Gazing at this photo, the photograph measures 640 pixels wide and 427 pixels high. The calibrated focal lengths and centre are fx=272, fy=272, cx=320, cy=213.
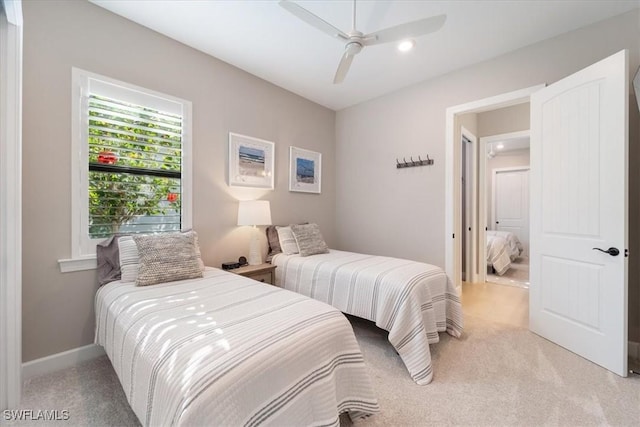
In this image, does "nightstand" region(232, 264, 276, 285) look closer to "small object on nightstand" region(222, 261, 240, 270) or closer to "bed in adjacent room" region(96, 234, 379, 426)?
"small object on nightstand" region(222, 261, 240, 270)

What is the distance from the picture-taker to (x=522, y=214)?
6.42 meters

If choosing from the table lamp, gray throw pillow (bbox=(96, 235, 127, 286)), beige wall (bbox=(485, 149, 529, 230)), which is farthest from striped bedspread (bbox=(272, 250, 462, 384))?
beige wall (bbox=(485, 149, 529, 230))

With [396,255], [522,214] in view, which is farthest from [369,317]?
[522,214]

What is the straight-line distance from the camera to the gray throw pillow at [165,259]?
6.66 feet

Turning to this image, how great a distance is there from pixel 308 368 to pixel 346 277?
1.34 m

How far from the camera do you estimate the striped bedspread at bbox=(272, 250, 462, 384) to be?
2.02m

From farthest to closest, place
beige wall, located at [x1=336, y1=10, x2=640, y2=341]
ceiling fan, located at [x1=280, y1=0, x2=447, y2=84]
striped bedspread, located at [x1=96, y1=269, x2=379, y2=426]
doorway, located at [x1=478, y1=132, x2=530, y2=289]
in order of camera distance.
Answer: doorway, located at [x1=478, y1=132, x2=530, y2=289] → beige wall, located at [x1=336, y1=10, x2=640, y2=341] → ceiling fan, located at [x1=280, y1=0, x2=447, y2=84] → striped bedspread, located at [x1=96, y1=269, x2=379, y2=426]

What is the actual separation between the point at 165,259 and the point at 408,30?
239 cm

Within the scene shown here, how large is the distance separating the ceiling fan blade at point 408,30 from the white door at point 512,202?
236 inches

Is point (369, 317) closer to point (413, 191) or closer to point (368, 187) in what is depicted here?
point (413, 191)

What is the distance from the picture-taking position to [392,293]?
2174 mm

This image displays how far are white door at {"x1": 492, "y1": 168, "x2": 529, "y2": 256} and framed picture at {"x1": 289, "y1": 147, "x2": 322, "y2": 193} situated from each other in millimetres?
5032

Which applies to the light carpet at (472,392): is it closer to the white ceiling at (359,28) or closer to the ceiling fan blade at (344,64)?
the ceiling fan blade at (344,64)

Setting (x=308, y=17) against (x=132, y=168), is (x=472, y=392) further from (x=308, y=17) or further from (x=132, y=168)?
(x=132, y=168)
